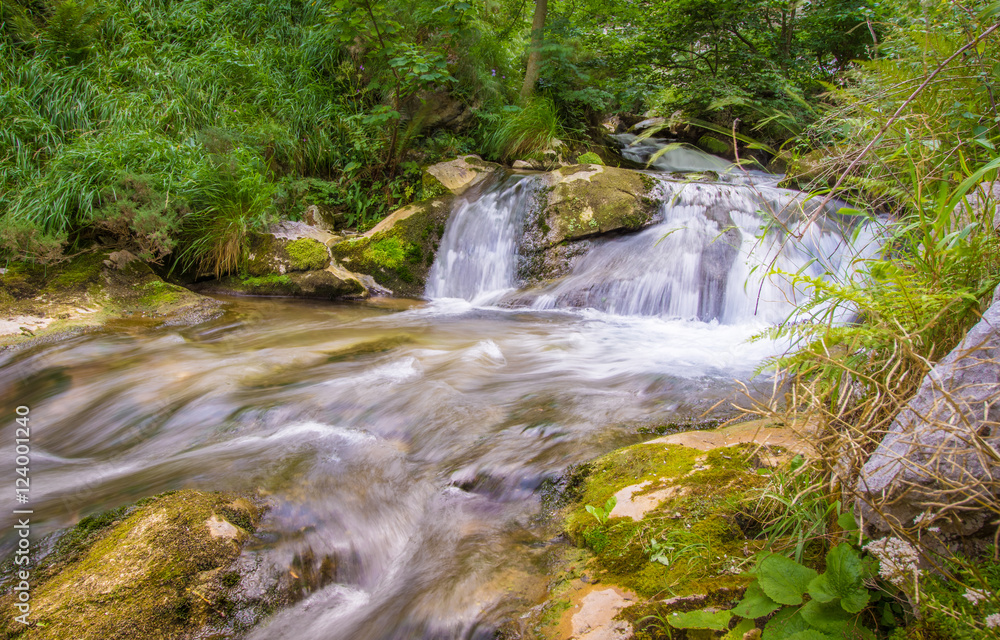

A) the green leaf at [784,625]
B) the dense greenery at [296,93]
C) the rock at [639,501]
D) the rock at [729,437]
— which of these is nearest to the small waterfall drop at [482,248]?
the dense greenery at [296,93]

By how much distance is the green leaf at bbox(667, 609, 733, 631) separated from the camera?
1395 millimetres

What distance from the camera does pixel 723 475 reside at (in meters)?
2.07

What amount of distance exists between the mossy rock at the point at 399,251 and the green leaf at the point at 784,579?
5931 millimetres

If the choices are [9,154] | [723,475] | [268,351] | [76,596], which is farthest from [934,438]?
[9,154]

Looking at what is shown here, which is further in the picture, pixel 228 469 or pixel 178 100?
pixel 178 100

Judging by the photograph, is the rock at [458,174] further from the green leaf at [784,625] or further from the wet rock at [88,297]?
the green leaf at [784,625]

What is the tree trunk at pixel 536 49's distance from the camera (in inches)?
326

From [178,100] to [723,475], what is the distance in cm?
861

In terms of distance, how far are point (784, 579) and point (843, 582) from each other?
14 cm

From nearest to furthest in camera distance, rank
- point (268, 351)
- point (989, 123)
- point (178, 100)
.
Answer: point (989, 123) < point (268, 351) < point (178, 100)

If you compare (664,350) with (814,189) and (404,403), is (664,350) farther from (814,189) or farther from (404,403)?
(814,189)

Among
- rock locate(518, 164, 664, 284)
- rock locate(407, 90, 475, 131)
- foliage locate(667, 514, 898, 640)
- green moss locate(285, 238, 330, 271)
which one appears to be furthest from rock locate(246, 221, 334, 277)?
foliage locate(667, 514, 898, 640)

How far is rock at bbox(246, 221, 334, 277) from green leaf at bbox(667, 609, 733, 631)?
615cm

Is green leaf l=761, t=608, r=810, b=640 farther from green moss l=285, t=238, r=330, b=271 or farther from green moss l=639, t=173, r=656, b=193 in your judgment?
green moss l=285, t=238, r=330, b=271
